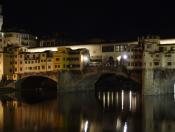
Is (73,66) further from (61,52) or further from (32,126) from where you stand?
(32,126)

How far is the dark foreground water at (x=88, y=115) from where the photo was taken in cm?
2842

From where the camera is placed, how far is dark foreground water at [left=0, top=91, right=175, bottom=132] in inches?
1119

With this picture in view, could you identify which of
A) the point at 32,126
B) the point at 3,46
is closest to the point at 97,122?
the point at 32,126

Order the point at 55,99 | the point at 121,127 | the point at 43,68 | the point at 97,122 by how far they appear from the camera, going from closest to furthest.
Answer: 1. the point at 121,127
2. the point at 97,122
3. the point at 55,99
4. the point at 43,68

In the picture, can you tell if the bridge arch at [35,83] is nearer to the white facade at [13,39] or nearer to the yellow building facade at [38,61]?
the yellow building facade at [38,61]

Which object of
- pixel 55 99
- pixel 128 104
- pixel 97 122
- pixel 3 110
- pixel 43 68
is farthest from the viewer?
pixel 43 68

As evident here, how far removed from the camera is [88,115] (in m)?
34.1

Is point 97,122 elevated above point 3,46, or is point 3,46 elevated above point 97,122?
point 3,46

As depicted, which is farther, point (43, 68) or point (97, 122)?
point (43, 68)

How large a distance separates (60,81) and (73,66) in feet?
8.79

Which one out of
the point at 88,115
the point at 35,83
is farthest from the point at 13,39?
the point at 88,115

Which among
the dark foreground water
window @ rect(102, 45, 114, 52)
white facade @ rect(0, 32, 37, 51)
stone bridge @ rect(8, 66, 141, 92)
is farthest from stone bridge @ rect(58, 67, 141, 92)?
white facade @ rect(0, 32, 37, 51)

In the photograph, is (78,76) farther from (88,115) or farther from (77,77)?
(88,115)

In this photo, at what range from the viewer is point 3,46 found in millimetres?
59844
